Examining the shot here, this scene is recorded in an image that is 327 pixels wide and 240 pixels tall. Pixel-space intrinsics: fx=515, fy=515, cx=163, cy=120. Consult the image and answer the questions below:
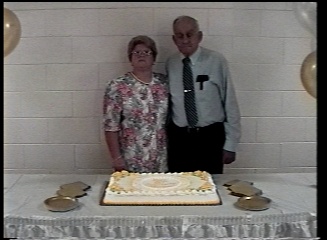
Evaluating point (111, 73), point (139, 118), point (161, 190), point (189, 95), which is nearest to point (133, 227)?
point (161, 190)

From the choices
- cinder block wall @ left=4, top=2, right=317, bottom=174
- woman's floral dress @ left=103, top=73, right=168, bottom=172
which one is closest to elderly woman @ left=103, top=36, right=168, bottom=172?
woman's floral dress @ left=103, top=73, right=168, bottom=172

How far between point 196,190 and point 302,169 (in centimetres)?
92

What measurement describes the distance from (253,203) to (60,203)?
471mm

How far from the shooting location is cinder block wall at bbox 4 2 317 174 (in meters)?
1.91

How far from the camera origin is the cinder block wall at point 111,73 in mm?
1911

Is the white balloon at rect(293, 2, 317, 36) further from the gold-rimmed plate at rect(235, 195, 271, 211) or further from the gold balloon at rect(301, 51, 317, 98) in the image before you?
the gold-rimmed plate at rect(235, 195, 271, 211)

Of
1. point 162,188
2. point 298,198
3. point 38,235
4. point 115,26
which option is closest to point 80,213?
point 38,235

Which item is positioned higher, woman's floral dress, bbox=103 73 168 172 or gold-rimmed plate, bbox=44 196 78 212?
woman's floral dress, bbox=103 73 168 172

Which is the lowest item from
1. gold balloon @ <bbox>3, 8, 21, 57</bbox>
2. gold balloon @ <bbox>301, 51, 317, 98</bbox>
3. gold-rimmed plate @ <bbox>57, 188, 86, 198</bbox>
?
gold-rimmed plate @ <bbox>57, 188, 86, 198</bbox>

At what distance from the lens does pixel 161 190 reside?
1345mm

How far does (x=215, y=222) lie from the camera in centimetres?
120

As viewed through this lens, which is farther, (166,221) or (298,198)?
(298,198)

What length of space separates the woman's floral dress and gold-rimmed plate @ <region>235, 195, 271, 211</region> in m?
0.51
